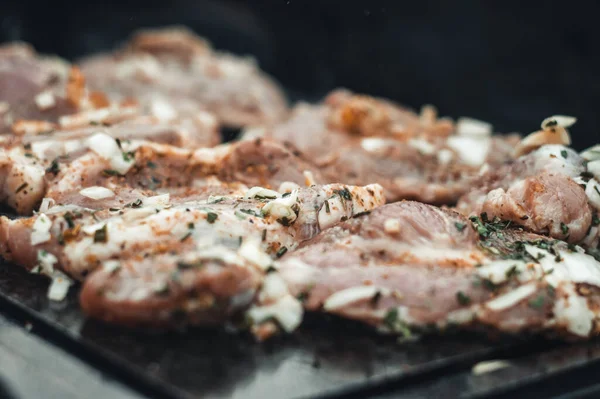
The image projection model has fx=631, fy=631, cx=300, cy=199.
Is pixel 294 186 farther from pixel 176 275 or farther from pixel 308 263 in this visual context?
pixel 176 275

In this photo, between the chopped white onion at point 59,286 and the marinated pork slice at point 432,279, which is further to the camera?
the chopped white onion at point 59,286

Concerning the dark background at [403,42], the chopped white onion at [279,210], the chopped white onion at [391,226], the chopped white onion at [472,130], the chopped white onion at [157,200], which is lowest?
the chopped white onion at [157,200]

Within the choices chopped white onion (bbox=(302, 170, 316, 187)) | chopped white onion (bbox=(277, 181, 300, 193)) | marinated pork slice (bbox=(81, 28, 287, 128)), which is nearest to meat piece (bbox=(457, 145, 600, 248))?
chopped white onion (bbox=(302, 170, 316, 187))

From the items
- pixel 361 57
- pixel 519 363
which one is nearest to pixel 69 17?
pixel 361 57

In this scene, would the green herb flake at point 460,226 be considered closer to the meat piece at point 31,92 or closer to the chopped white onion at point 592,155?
the chopped white onion at point 592,155

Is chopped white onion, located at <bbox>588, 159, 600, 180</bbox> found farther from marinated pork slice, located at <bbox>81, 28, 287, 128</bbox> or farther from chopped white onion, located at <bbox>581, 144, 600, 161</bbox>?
marinated pork slice, located at <bbox>81, 28, 287, 128</bbox>

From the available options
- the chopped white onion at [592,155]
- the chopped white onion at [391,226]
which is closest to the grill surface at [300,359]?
the chopped white onion at [391,226]

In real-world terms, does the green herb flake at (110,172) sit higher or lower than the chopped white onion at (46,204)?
higher
